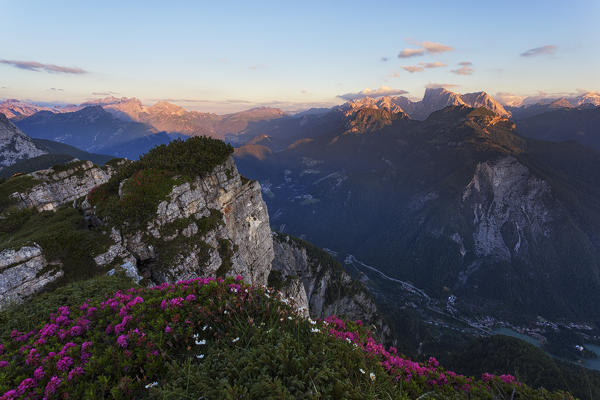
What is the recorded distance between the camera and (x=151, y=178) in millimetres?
30344

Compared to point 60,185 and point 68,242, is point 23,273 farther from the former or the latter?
point 60,185

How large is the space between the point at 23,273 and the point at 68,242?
11.6 ft

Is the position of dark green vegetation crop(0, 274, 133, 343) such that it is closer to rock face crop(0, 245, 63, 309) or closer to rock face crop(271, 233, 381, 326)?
rock face crop(0, 245, 63, 309)

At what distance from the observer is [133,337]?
Answer: 26.9 ft

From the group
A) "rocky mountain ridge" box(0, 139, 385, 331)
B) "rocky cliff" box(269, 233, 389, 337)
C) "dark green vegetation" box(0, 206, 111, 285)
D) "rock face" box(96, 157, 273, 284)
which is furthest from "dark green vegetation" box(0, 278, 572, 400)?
"rocky cliff" box(269, 233, 389, 337)

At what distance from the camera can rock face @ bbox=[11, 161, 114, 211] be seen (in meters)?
46.5

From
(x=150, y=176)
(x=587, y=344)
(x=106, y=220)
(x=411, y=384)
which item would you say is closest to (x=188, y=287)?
(x=411, y=384)

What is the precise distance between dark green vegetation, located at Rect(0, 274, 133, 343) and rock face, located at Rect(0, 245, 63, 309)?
719 centimetres

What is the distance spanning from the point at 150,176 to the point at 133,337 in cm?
2668

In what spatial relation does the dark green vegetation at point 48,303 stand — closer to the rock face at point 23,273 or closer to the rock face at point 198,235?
the rock face at point 23,273

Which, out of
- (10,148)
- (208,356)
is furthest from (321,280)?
(10,148)

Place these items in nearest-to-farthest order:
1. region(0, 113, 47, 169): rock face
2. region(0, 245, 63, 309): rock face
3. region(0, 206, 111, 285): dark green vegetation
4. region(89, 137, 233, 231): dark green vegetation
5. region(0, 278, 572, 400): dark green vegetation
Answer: region(0, 278, 572, 400): dark green vegetation, region(0, 245, 63, 309): rock face, region(0, 206, 111, 285): dark green vegetation, region(89, 137, 233, 231): dark green vegetation, region(0, 113, 47, 169): rock face

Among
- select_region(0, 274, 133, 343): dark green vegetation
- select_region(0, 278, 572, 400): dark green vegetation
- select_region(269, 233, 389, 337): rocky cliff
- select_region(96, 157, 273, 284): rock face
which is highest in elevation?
select_region(0, 278, 572, 400): dark green vegetation

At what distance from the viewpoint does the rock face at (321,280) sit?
9481cm
